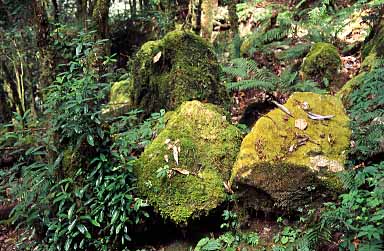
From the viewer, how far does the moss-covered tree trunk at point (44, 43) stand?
4.86 meters

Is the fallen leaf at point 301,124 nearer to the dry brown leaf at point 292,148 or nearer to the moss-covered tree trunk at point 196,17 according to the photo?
the dry brown leaf at point 292,148

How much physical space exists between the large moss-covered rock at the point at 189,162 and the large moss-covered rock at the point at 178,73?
28.8 inches

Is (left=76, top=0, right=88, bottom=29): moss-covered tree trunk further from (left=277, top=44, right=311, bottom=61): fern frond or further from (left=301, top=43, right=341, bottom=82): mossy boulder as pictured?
(left=301, top=43, right=341, bottom=82): mossy boulder

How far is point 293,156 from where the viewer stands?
13.2 ft

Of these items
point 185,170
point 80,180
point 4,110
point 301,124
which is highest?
point 301,124

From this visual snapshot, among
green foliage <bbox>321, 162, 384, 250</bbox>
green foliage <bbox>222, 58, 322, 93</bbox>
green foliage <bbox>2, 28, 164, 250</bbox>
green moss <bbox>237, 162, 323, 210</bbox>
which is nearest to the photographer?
green foliage <bbox>321, 162, 384, 250</bbox>

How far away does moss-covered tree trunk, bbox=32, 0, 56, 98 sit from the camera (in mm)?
4855

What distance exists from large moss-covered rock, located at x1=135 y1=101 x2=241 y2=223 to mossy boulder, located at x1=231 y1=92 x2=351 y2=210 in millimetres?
344

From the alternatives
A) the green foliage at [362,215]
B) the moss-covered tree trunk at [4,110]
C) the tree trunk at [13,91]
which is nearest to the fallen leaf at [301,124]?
the green foliage at [362,215]

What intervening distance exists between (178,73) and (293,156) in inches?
96.1

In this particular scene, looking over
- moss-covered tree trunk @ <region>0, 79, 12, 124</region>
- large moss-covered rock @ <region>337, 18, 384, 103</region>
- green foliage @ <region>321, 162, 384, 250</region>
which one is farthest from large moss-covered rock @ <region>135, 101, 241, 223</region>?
moss-covered tree trunk @ <region>0, 79, 12, 124</region>

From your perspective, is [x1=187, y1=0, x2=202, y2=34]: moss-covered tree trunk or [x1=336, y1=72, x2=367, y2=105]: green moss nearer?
[x1=336, y1=72, x2=367, y2=105]: green moss

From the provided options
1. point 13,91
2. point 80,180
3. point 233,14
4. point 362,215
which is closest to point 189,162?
point 80,180

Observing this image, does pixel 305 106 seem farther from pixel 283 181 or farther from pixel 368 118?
pixel 283 181
